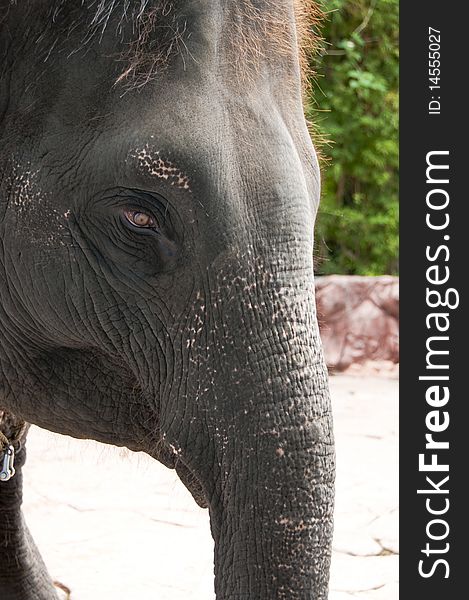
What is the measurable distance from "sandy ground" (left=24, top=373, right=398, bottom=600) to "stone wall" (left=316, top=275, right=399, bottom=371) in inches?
70.6

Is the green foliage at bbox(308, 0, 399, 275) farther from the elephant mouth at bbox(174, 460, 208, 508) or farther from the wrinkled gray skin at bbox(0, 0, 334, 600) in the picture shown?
the elephant mouth at bbox(174, 460, 208, 508)

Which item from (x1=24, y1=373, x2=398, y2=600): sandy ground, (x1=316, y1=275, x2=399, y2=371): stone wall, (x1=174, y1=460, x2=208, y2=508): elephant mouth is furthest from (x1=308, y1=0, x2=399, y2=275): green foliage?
(x1=174, y1=460, x2=208, y2=508): elephant mouth

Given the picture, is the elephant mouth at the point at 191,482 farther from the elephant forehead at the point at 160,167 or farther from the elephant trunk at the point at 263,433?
the elephant forehead at the point at 160,167

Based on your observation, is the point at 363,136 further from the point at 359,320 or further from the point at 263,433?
the point at 263,433

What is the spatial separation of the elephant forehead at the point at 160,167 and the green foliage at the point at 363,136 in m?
6.92

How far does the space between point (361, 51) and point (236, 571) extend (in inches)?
303

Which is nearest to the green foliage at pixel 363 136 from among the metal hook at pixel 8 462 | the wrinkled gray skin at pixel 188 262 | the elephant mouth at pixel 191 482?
the metal hook at pixel 8 462

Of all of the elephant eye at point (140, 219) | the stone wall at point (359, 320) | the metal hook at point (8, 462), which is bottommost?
the metal hook at point (8, 462)

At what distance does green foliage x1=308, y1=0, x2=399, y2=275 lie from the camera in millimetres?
8680

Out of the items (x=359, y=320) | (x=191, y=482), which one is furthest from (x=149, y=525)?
(x=359, y=320)

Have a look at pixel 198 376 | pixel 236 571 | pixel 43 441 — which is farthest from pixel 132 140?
pixel 43 441

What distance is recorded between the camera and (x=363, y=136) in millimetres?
8781

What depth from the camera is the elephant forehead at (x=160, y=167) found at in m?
1.69

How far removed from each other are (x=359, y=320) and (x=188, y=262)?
5.50m
